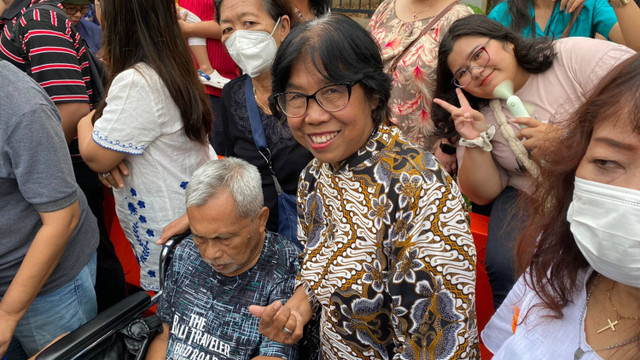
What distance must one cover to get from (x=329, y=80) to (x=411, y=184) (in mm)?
390

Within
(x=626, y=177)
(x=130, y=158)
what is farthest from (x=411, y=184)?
(x=130, y=158)

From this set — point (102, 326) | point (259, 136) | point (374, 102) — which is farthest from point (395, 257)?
point (102, 326)

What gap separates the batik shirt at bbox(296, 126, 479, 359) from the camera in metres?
1.41

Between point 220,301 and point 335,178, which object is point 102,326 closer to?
point 220,301

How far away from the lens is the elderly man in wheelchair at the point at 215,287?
2029mm

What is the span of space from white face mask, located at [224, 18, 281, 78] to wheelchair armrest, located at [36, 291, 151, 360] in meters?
1.22

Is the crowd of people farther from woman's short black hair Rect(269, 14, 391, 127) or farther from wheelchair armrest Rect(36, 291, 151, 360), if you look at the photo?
Result: wheelchair armrest Rect(36, 291, 151, 360)

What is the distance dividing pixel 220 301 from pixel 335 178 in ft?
2.86

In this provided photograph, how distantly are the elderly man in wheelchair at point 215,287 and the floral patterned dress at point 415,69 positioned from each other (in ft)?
3.43

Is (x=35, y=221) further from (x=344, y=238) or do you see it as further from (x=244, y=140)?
(x=344, y=238)

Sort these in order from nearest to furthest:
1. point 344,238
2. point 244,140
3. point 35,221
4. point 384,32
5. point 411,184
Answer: point 411,184 < point 344,238 < point 35,221 < point 244,140 < point 384,32

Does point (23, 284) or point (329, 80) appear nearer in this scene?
point (329, 80)

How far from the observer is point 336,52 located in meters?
1.46

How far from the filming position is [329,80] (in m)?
1.47
